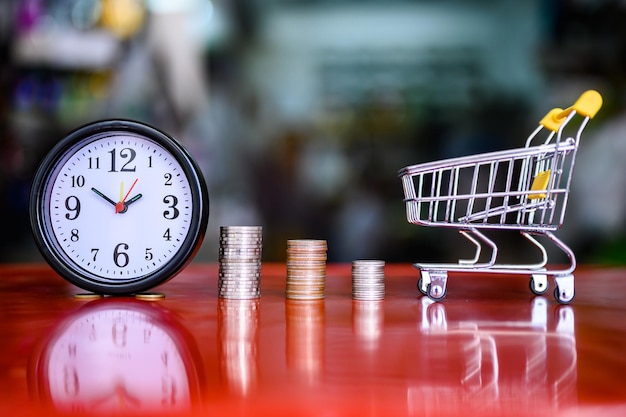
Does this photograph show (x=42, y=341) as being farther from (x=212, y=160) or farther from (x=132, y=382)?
(x=212, y=160)

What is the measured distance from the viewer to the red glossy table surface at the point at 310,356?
59 centimetres

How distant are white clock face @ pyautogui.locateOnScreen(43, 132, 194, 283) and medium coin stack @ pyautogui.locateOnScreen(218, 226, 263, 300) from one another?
3.4 inches

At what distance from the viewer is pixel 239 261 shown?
1.20m

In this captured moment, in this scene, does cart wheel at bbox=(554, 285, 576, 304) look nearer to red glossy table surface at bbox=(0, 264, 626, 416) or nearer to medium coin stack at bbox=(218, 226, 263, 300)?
red glossy table surface at bbox=(0, 264, 626, 416)

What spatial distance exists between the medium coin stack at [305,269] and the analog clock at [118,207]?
184 millimetres

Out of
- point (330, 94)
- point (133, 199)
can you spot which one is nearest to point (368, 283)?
point (133, 199)

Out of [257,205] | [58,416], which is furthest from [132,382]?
[257,205]

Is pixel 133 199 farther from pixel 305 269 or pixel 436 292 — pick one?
pixel 436 292

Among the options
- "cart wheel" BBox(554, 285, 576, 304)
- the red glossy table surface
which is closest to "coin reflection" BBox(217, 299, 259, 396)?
the red glossy table surface

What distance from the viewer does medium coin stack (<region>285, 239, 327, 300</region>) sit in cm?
121

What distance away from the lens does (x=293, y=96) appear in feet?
14.4

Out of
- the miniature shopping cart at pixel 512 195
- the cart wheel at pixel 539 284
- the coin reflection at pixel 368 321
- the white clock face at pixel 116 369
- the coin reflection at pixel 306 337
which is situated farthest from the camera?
the cart wheel at pixel 539 284

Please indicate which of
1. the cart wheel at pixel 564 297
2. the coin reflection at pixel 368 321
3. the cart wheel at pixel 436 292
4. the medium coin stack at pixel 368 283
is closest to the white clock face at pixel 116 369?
the coin reflection at pixel 368 321

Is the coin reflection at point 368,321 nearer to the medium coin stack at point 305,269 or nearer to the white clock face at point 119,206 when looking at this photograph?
the medium coin stack at point 305,269
